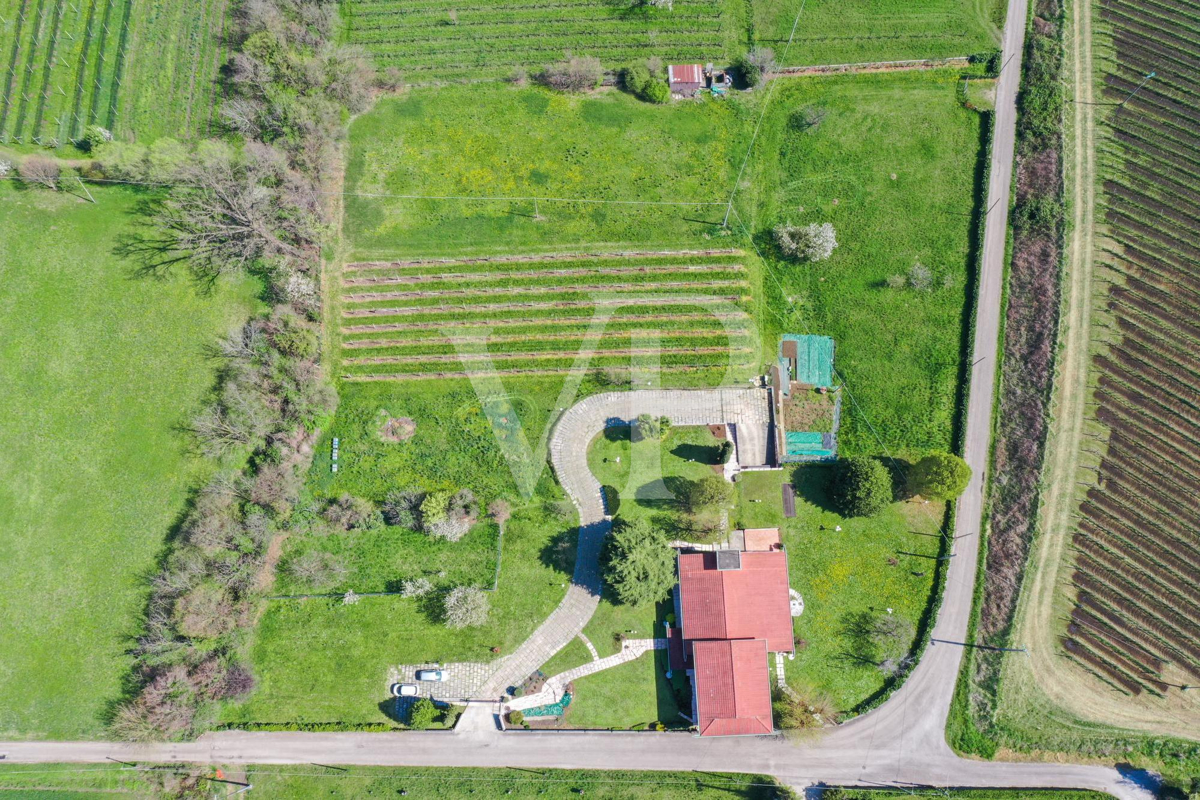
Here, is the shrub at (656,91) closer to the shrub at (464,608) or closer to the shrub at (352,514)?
the shrub at (352,514)

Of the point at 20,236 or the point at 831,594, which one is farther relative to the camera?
the point at 20,236

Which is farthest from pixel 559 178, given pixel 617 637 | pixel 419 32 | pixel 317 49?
pixel 617 637

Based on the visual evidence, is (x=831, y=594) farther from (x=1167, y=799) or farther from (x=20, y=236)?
(x=20, y=236)

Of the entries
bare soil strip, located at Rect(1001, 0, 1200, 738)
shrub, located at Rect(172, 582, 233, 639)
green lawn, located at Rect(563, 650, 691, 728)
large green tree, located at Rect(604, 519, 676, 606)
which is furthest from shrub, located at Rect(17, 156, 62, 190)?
bare soil strip, located at Rect(1001, 0, 1200, 738)

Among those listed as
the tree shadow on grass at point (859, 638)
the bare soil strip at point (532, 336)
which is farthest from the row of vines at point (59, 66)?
the tree shadow on grass at point (859, 638)

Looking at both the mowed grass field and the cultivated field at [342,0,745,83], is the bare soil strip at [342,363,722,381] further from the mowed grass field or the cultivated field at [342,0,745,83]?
the cultivated field at [342,0,745,83]

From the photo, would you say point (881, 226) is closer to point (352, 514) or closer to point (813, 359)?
point (813, 359)

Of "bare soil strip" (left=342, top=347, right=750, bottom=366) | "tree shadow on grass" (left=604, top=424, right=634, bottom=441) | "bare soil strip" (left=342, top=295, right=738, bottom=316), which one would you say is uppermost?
"bare soil strip" (left=342, top=295, right=738, bottom=316)
